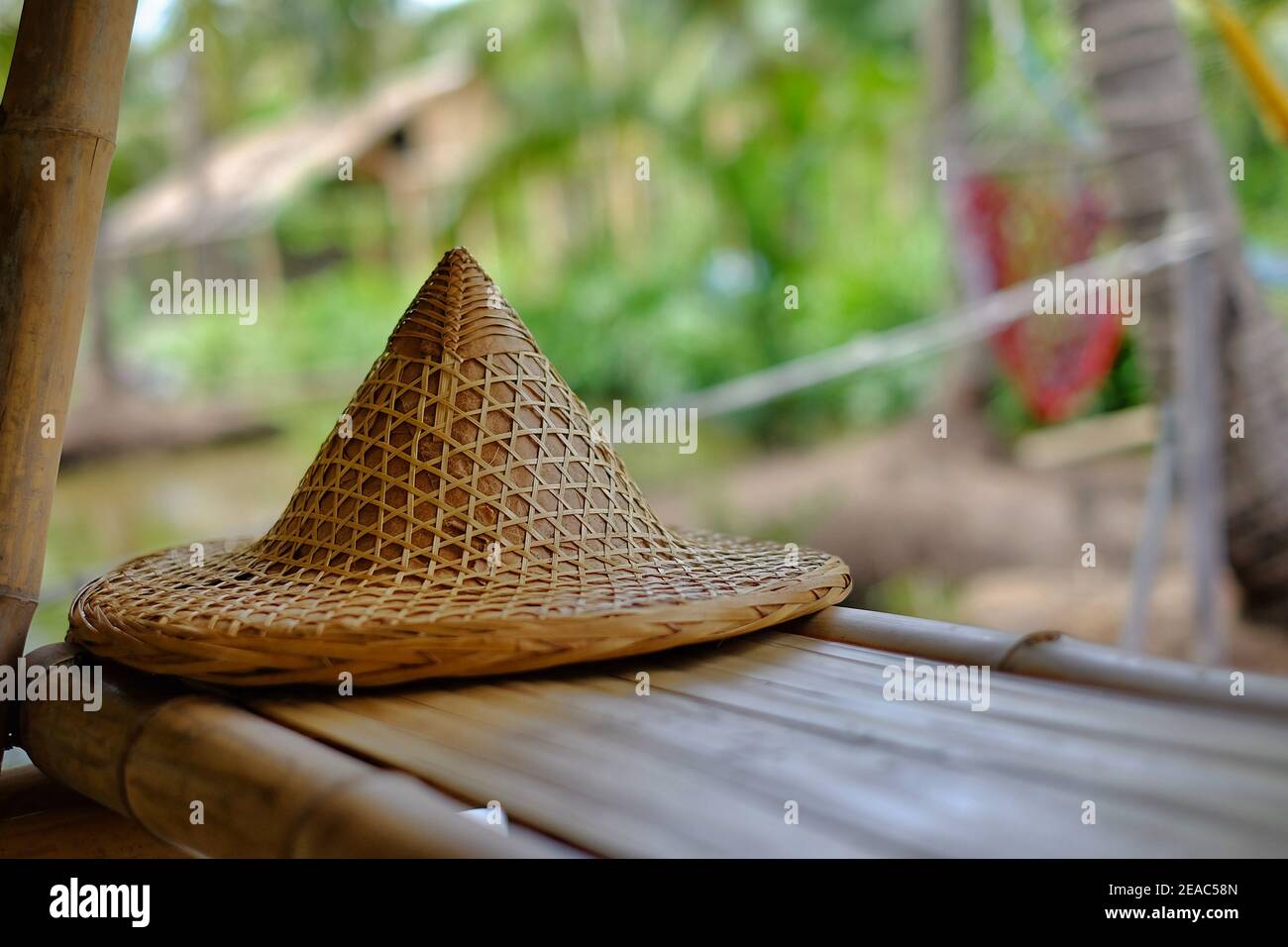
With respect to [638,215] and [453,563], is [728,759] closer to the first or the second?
[453,563]

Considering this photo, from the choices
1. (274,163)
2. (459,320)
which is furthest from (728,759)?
(274,163)

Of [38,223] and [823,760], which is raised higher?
[38,223]

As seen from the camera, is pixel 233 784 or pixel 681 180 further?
pixel 681 180

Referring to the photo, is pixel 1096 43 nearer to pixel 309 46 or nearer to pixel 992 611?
pixel 992 611

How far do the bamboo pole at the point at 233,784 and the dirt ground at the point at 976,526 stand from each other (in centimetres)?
278

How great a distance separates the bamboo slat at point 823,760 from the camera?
526mm

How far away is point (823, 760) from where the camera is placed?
62cm

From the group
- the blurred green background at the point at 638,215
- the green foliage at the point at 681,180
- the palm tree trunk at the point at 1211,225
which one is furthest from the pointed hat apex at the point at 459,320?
the green foliage at the point at 681,180

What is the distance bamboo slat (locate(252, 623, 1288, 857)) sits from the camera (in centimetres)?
53

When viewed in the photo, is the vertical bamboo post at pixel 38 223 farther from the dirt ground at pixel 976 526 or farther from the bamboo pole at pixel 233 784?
the dirt ground at pixel 976 526

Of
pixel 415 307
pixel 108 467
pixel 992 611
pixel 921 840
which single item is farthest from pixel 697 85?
pixel 921 840

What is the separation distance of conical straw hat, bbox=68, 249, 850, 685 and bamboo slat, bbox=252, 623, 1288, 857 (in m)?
0.04

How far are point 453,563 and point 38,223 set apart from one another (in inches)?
16.9

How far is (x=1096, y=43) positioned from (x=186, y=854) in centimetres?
267
